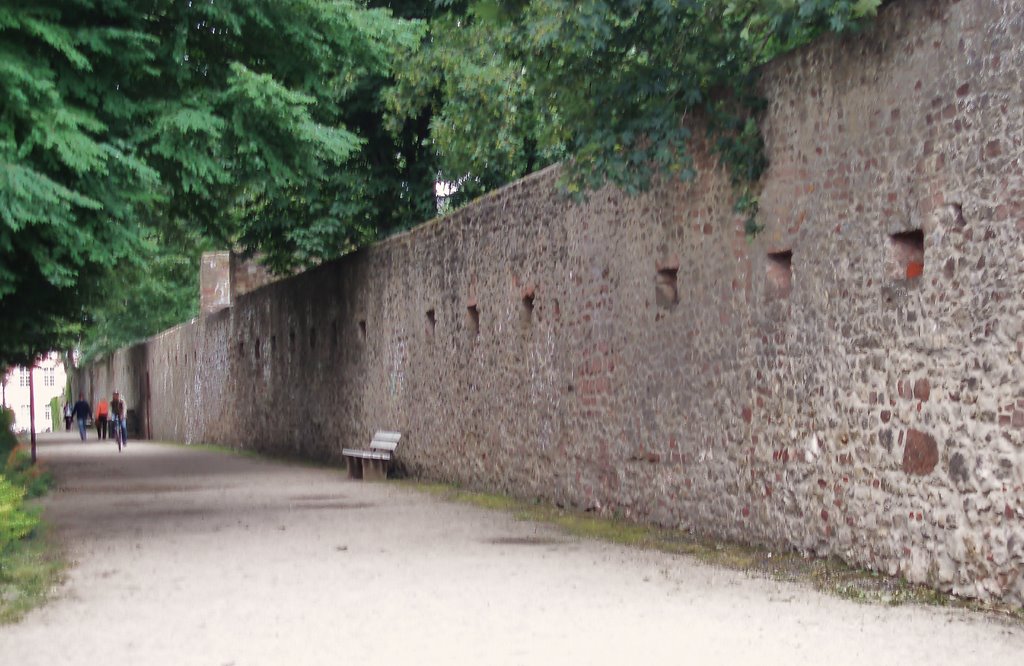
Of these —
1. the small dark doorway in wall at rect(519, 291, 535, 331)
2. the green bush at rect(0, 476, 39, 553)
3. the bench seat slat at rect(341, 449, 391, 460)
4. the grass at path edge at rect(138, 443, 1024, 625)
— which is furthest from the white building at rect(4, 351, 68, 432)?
the green bush at rect(0, 476, 39, 553)

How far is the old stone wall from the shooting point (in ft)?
26.1

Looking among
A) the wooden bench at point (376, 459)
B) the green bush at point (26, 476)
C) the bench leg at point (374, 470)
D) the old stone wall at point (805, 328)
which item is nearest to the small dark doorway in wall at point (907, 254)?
the old stone wall at point (805, 328)

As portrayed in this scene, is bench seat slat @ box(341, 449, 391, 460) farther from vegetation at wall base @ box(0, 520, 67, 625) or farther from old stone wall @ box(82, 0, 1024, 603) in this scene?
vegetation at wall base @ box(0, 520, 67, 625)

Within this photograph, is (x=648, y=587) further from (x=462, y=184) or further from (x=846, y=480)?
(x=462, y=184)

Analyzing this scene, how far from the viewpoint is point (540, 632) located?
740 centimetres

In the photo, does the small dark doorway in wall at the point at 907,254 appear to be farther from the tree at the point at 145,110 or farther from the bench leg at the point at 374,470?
the bench leg at the point at 374,470

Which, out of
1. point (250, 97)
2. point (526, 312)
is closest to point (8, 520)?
point (250, 97)

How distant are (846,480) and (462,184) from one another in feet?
49.1

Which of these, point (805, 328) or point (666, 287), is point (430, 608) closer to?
point (805, 328)

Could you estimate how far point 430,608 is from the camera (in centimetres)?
822

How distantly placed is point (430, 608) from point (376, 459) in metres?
11.1

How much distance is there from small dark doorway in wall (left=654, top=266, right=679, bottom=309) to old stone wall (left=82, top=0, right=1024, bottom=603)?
19 mm

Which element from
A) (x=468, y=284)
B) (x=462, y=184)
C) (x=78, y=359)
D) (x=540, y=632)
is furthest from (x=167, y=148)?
(x=78, y=359)

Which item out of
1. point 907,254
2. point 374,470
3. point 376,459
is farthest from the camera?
point 374,470
